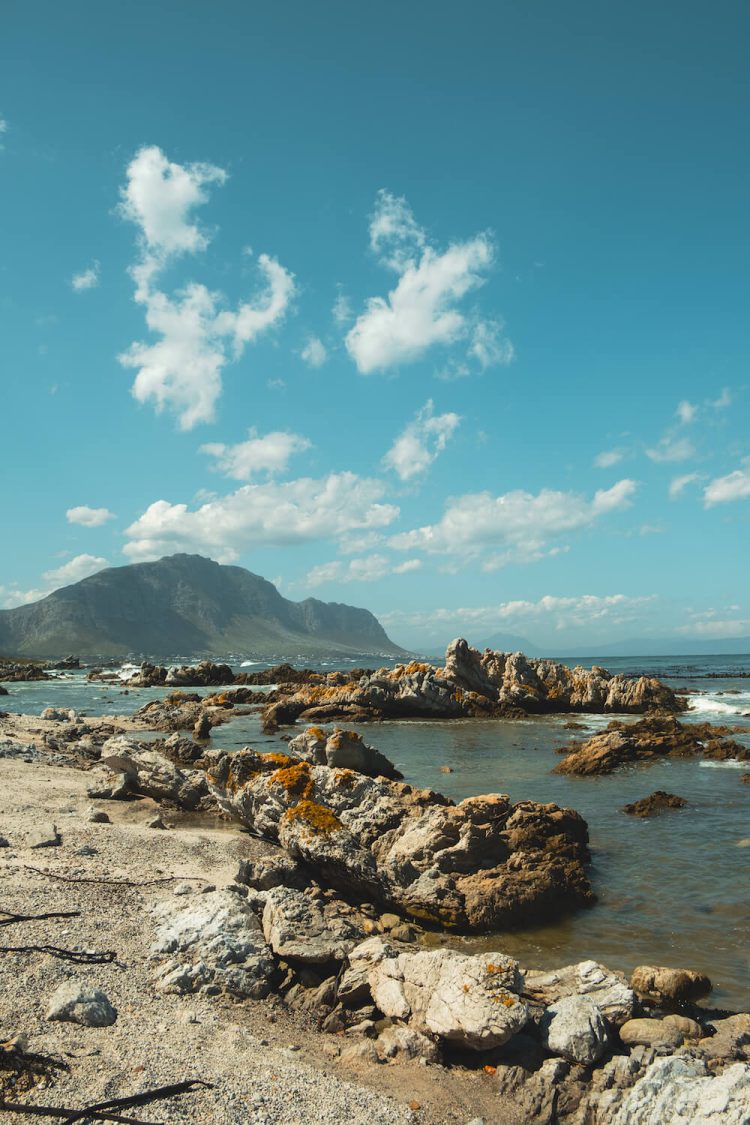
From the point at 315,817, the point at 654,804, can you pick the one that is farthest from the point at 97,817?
the point at 654,804

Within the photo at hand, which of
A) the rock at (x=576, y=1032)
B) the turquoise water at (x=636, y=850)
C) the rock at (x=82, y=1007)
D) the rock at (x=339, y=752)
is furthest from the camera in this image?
the rock at (x=339, y=752)

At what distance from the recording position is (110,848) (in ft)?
38.5

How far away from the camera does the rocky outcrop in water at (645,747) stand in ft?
80.4

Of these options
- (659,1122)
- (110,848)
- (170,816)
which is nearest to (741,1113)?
(659,1122)

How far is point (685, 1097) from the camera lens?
5.41 m

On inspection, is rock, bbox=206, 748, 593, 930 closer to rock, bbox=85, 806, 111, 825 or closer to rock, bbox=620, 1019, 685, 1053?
rock, bbox=85, 806, 111, 825

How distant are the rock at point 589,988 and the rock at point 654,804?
10157 millimetres

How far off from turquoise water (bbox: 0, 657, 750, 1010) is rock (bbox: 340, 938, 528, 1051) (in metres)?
2.88

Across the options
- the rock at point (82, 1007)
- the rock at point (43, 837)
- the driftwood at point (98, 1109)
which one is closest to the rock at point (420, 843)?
the rock at point (43, 837)

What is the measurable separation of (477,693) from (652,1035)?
43.0 m

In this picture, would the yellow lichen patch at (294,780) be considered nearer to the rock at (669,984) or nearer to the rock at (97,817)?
the rock at (97,817)

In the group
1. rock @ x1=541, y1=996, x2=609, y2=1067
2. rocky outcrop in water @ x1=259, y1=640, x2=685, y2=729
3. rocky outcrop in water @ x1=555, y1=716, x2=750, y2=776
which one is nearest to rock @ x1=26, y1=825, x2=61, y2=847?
rock @ x1=541, y1=996, x2=609, y2=1067

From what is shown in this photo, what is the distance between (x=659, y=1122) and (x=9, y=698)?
6511cm

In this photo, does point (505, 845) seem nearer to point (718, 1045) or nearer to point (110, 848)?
point (718, 1045)
